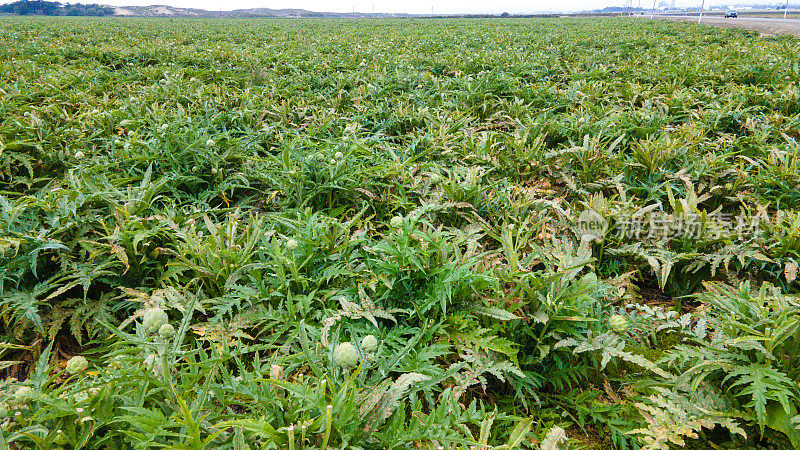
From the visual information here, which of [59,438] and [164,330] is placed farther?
[164,330]

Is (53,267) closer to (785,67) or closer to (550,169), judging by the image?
(550,169)

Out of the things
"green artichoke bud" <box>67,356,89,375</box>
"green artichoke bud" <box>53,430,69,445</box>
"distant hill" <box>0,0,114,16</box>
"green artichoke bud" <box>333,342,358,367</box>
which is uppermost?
"distant hill" <box>0,0,114,16</box>

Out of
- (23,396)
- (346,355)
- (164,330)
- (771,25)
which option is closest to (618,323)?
(346,355)

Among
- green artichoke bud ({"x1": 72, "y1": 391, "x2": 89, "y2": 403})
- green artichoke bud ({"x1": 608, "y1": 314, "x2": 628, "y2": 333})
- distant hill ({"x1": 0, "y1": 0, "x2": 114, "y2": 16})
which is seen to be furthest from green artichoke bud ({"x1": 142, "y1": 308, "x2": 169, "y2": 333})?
distant hill ({"x1": 0, "y1": 0, "x2": 114, "y2": 16})

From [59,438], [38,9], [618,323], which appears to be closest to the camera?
[59,438]

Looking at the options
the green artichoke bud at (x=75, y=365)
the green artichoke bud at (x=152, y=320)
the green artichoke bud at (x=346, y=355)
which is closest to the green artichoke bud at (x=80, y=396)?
the green artichoke bud at (x=75, y=365)

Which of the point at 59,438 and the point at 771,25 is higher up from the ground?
the point at 771,25

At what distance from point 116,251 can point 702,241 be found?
3304 millimetres

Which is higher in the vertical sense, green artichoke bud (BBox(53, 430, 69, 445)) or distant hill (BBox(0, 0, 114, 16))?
distant hill (BBox(0, 0, 114, 16))

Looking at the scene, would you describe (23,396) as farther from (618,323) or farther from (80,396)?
(618,323)

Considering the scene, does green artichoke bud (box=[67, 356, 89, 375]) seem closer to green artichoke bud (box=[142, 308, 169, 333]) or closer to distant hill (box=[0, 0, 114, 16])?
green artichoke bud (box=[142, 308, 169, 333])

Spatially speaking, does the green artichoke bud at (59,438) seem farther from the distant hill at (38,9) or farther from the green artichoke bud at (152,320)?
the distant hill at (38,9)

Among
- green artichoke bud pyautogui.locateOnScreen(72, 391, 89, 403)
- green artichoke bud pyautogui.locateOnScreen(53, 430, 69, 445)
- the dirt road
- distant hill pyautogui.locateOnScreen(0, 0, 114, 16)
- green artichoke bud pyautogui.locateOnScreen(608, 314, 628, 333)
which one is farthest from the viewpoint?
distant hill pyautogui.locateOnScreen(0, 0, 114, 16)

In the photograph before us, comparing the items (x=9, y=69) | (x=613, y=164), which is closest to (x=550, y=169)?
(x=613, y=164)
